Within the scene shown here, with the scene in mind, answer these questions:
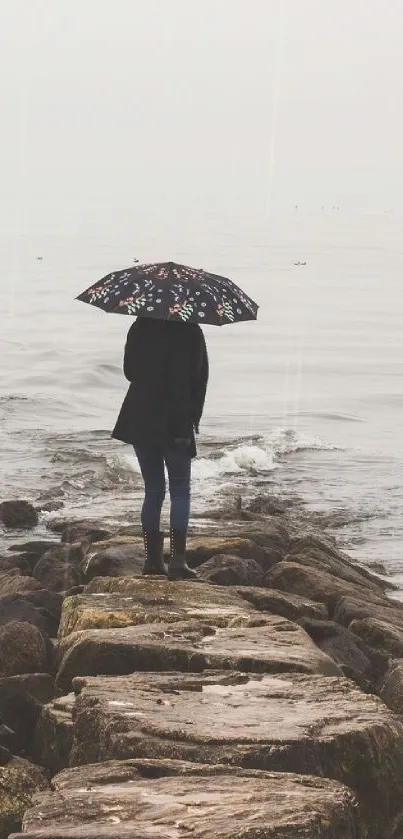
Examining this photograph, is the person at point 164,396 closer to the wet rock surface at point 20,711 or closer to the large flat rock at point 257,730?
the wet rock surface at point 20,711

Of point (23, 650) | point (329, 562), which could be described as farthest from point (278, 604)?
point (329, 562)

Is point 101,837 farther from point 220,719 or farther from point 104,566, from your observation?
point 104,566

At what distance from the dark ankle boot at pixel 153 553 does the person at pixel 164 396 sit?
26 centimetres

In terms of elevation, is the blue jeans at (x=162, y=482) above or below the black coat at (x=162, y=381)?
below

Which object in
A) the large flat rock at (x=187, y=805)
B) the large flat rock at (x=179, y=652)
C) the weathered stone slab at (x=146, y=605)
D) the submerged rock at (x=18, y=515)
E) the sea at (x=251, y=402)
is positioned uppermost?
the large flat rock at (x=187, y=805)

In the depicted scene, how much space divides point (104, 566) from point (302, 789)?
4616 mm

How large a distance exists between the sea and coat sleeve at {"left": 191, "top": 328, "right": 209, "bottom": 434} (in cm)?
337

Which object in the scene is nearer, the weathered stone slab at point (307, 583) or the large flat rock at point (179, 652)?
the large flat rock at point (179, 652)

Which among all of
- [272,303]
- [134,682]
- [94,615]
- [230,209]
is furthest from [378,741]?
[230,209]

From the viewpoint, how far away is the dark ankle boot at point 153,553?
28.3 feet

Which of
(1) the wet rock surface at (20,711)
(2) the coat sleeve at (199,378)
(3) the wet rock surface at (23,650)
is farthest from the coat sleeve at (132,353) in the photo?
(1) the wet rock surface at (20,711)

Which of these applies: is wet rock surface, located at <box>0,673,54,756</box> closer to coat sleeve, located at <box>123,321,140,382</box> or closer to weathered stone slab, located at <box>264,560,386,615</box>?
coat sleeve, located at <box>123,321,140,382</box>

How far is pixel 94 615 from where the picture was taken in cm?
711

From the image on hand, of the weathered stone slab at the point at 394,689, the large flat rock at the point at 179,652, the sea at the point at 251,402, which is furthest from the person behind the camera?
the sea at the point at 251,402
